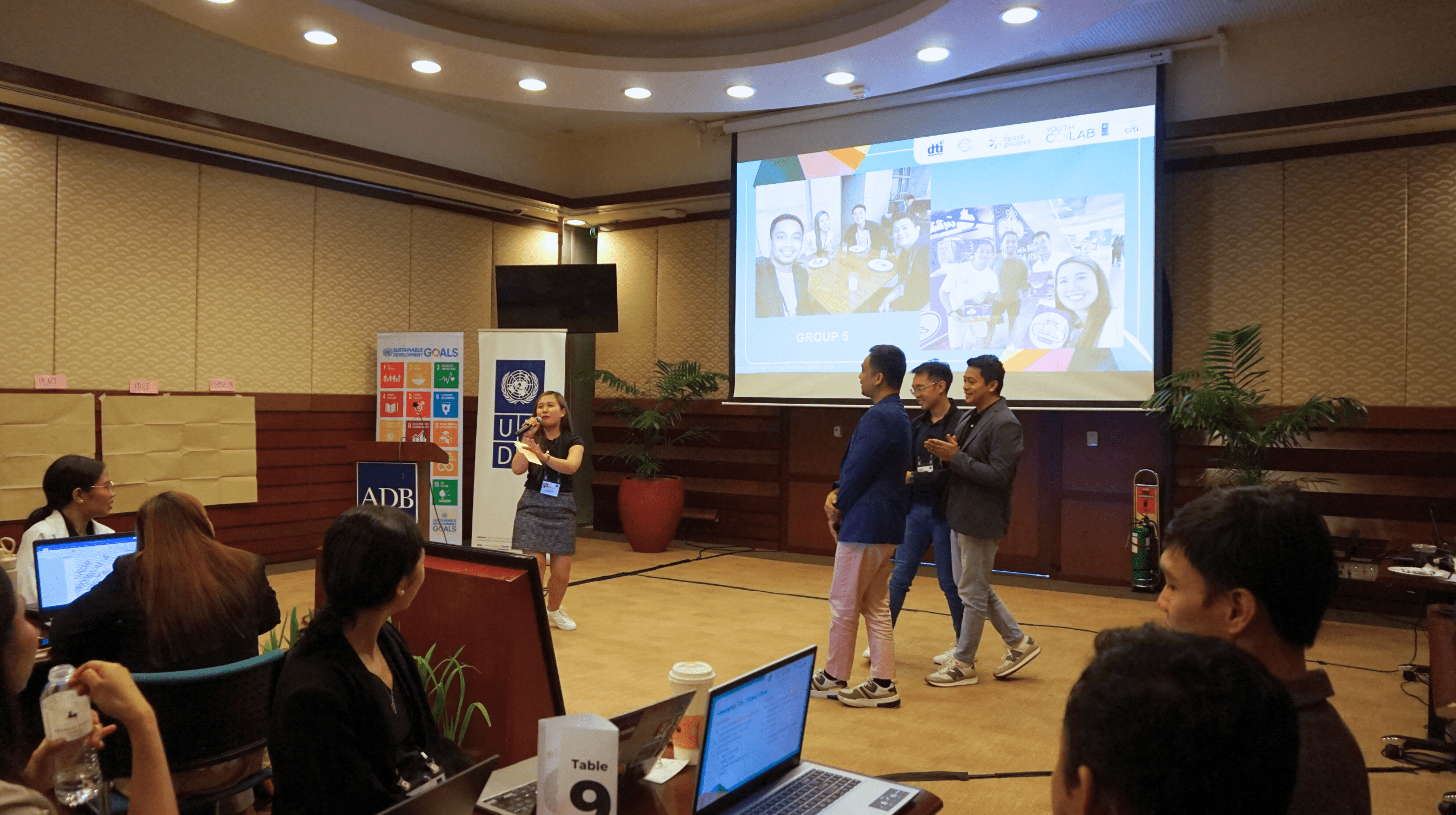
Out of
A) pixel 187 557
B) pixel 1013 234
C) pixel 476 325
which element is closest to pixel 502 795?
pixel 187 557

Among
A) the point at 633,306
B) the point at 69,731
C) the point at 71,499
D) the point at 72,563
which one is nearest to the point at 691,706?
the point at 69,731

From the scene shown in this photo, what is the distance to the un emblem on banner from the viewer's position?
773 cm

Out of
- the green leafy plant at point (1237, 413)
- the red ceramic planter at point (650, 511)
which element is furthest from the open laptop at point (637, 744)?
the red ceramic planter at point (650, 511)

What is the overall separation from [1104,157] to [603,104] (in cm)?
348

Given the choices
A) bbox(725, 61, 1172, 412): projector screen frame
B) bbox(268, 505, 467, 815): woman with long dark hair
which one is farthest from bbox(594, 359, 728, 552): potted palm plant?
bbox(268, 505, 467, 815): woman with long dark hair

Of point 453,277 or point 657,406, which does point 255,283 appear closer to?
point 453,277

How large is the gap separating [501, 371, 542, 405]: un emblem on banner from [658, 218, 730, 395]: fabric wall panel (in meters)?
1.63

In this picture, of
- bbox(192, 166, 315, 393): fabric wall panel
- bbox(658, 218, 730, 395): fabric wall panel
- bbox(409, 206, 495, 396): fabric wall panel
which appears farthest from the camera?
bbox(658, 218, 730, 395): fabric wall panel

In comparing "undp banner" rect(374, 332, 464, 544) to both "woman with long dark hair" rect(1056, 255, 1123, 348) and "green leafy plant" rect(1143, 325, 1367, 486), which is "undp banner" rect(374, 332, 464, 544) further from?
"green leafy plant" rect(1143, 325, 1367, 486)

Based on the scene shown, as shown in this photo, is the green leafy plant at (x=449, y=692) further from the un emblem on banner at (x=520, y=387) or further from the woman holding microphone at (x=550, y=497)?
the un emblem on banner at (x=520, y=387)

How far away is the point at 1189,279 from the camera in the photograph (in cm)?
656

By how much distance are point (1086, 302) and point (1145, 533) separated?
1.63 metres

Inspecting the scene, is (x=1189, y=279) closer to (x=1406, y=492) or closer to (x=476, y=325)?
(x=1406, y=492)

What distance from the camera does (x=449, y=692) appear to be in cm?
192
